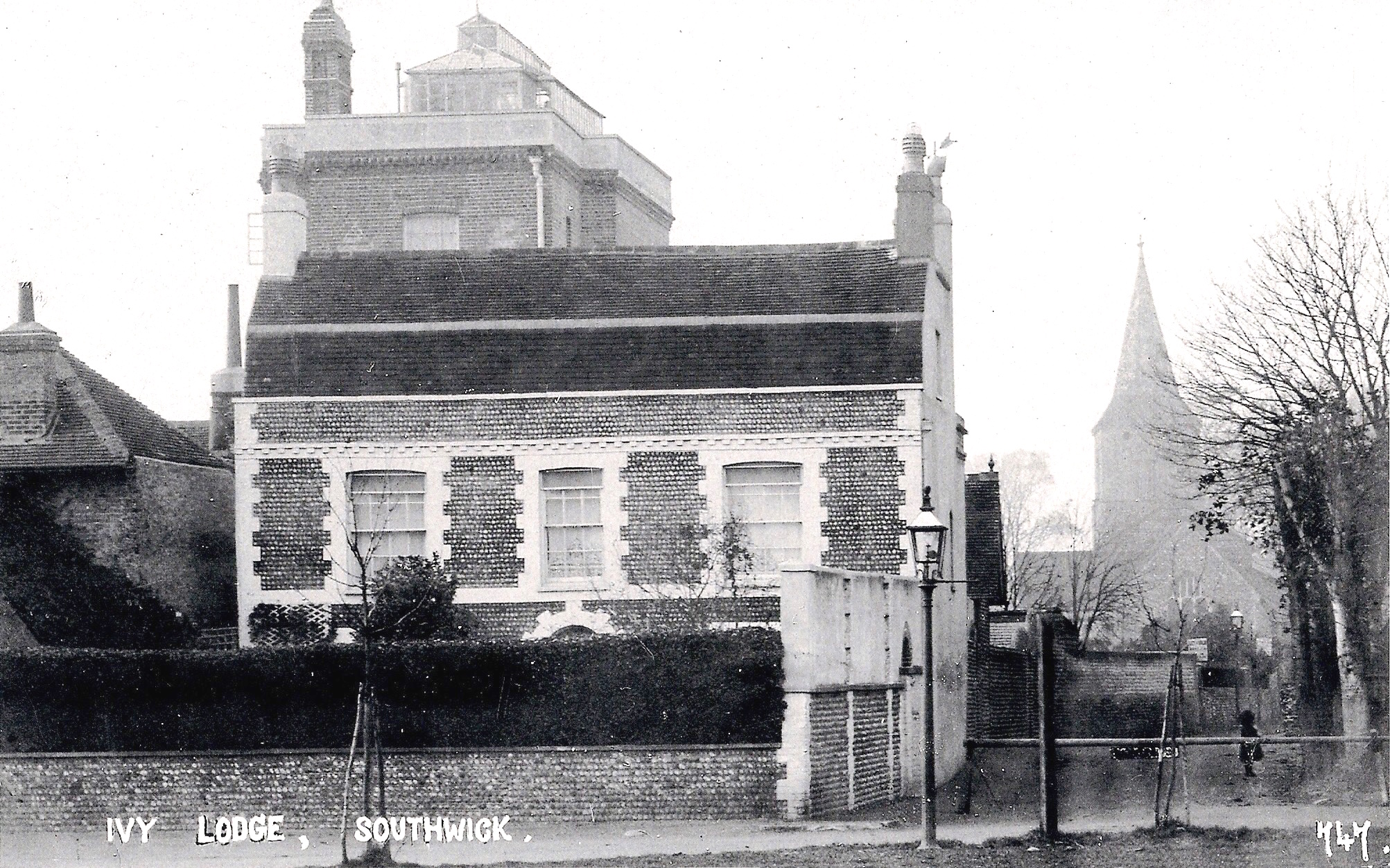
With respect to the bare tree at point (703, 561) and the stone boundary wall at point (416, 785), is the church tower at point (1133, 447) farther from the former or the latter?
the stone boundary wall at point (416, 785)

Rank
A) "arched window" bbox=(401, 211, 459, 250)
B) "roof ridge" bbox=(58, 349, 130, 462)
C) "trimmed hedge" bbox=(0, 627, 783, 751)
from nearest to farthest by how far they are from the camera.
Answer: "trimmed hedge" bbox=(0, 627, 783, 751) < "roof ridge" bbox=(58, 349, 130, 462) < "arched window" bbox=(401, 211, 459, 250)

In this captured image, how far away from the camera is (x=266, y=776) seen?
73.3 ft

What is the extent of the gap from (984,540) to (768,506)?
34.6ft

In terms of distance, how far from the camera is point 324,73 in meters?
46.4

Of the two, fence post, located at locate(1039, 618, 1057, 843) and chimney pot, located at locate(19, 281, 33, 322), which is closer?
fence post, located at locate(1039, 618, 1057, 843)

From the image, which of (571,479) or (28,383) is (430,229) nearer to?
(28,383)

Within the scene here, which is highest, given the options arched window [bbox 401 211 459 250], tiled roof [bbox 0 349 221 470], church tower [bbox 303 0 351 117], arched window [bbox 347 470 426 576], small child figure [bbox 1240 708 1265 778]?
church tower [bbox 303 0 351 117]

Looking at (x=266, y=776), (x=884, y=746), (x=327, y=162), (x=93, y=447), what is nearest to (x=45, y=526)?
(x=93, y=447)

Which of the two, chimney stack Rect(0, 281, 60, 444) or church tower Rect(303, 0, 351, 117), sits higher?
church tower Rect(303, 0, 351, 117)

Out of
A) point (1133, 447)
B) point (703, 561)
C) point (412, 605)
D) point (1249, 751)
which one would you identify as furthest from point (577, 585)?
point (1133, 447)

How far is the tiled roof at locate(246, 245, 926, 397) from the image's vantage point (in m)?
29.0

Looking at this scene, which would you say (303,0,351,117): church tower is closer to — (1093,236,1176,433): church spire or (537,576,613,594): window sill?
(537,576,613,594): window sill

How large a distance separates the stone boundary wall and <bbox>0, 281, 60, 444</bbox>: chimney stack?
772 cm

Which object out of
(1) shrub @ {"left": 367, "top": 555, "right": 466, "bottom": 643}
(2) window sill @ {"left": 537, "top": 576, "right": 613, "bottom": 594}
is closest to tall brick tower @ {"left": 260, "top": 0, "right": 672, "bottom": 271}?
(2) window sill @ {"left": 537, "top": 576, "right": 613, "bottom": 594}
